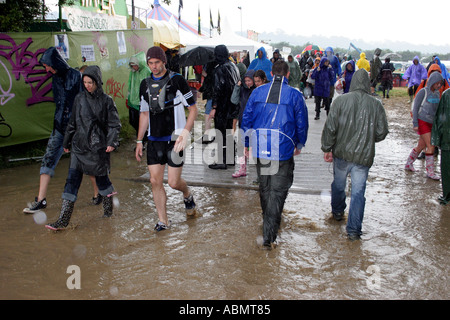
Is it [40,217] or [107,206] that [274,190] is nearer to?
[107,206]

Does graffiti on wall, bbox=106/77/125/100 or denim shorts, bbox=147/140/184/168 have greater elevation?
graffiti on wall, bbox=106/77/125/100

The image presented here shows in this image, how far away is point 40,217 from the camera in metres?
5.36

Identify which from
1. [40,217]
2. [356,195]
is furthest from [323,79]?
[40,217]

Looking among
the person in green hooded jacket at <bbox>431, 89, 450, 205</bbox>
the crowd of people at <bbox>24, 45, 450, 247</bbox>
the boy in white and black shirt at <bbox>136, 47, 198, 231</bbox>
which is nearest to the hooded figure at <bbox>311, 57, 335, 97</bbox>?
the crowd of people at <bbox>24, 45, 450, 247</bbox>

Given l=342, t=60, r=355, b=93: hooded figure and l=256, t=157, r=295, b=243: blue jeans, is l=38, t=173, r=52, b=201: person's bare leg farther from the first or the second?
l=342, t=60, r=355, b=93: hooded figure

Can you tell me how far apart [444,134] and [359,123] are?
65.3 inches

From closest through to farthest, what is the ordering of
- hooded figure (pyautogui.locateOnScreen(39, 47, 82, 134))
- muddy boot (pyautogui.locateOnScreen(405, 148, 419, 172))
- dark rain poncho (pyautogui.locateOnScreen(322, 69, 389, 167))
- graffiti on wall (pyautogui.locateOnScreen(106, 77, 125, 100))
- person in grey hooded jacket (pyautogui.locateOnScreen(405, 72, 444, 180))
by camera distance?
dark rain poncho (pyautogui.locateOnScreen(322, 69, 389, 167)) → hooded figure (pyautogui.locateOnScreen(39, 47, 82, 134)) → person in grey hooded jacket (pyautogui.locateOnScreen(405, 72, 444, 180)) → muddy boot (pyautogui.locateOnScreen(405, 148, 419, 172)) → graffiti on wall (pyautogui.locateOnScreen(106, 77, 125, 100))

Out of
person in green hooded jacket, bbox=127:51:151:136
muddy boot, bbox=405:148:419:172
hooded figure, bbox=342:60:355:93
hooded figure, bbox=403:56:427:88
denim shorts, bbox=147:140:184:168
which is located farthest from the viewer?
hooded figure, bbox=403:56:427:88

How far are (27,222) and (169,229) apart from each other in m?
1.80

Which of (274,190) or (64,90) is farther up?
(64,90)

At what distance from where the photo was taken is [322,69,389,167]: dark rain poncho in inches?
181

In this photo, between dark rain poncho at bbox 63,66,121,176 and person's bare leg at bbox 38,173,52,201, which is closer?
dark rain poncho at bbox 63,66,121,176

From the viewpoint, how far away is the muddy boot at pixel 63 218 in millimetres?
4828
